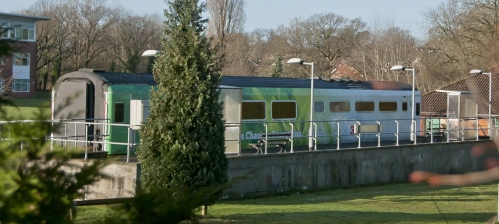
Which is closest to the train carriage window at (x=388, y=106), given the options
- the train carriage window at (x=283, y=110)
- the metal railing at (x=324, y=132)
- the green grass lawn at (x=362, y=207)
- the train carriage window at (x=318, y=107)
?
the metal railing at (x=324, y=132)

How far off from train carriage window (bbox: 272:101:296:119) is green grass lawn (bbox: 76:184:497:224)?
407 centimetres

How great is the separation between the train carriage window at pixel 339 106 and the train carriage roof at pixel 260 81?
663mm

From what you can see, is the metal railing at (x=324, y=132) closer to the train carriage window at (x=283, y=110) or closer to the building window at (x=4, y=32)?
the train carriage window at (x=283, y=110)

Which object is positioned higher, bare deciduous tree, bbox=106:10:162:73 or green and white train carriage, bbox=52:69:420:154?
bare deciduous tree, bbox=106:10:162:73

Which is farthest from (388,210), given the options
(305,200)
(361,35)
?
(361,35)

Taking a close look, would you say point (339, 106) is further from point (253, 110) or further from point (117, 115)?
point (117, 115)

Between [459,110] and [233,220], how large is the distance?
68.1ft

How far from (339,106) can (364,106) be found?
176 cm

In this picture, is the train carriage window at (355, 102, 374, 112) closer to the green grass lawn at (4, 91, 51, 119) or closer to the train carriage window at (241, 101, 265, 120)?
the train carriage window at (241, 101, 265, 120)

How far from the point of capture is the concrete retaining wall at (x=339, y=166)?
20219mm

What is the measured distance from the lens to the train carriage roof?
22344 millimetres

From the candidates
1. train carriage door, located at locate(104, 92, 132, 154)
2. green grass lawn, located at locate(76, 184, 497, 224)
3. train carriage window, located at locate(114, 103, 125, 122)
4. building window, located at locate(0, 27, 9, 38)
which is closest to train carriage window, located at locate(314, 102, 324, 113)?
green grass lawn, located at locate(76, 184, 497, 224)

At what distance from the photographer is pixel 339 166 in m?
23.6

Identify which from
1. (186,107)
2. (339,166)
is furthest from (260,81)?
(186,107)
